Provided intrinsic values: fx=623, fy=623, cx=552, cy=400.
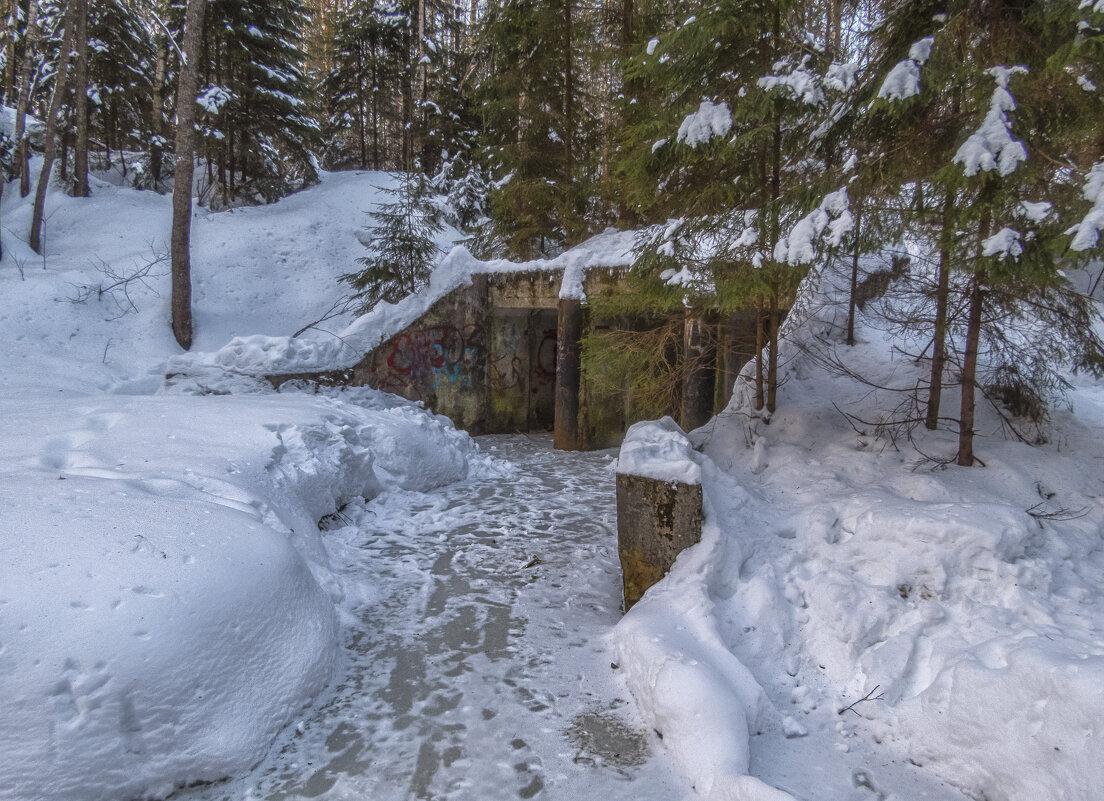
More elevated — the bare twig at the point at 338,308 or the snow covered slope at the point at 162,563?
the bare twig at the point at 338,308

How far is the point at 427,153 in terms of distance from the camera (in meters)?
21.0

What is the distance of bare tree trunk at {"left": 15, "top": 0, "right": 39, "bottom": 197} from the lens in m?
13.5

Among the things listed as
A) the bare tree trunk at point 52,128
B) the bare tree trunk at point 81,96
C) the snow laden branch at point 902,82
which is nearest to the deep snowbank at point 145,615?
the snow laden branch at point 902,82

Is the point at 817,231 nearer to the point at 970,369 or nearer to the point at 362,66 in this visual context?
the point at 970,369

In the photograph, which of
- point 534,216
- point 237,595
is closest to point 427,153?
point 534,216

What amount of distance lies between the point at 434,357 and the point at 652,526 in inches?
308

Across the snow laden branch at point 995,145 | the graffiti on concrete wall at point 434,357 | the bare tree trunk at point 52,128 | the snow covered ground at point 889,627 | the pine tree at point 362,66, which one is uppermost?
the pine tree at point 362,66

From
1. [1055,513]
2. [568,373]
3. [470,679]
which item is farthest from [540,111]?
[470,679]

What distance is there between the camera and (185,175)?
38.2 feet

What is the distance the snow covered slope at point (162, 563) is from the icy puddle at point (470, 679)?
287 mm

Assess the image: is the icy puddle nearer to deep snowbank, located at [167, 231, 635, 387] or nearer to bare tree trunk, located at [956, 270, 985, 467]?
bare tree trunk, located at [956, 270, 985, 467]

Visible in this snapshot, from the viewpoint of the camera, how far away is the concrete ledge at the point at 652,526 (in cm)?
474

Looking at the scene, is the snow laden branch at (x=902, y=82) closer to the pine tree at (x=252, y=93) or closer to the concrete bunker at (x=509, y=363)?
the concrete bunker at (x=509, y=363)

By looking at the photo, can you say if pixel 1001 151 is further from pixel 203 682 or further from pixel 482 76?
pixel 482 76
